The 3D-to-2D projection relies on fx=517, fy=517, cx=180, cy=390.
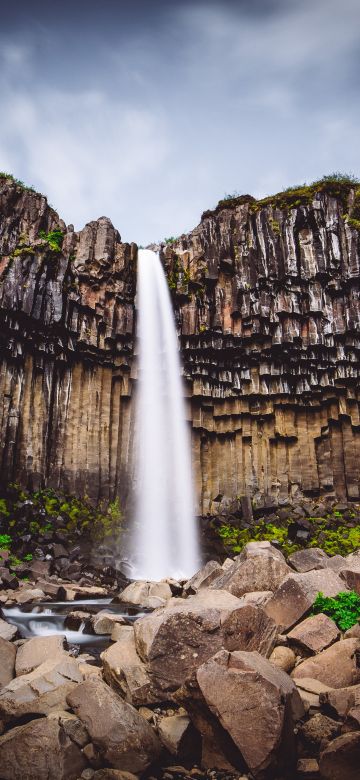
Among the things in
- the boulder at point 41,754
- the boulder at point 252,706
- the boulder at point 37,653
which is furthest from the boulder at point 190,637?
the boulder at point 41,754

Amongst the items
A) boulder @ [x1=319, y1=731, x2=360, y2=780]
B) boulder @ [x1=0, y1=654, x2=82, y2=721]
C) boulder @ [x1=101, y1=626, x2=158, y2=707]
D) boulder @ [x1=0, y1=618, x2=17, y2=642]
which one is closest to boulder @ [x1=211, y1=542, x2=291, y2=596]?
boulder @ [x1=101, y1=626, x2=158, y2=707]

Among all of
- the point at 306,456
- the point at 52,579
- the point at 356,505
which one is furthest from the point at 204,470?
the point at 52,579

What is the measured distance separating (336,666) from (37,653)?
3809mm

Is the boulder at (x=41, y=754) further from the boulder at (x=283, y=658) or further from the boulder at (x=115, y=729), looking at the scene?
the boulder at (x=283, y=658)

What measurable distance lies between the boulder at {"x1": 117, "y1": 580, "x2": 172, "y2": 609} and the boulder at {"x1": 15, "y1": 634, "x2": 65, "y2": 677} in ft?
15.3

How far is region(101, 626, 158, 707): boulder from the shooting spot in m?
5.74

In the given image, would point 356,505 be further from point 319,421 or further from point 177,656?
point 177,656

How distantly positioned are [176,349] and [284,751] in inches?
780

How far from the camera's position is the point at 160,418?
2364cm

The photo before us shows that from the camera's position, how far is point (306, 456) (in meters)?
23.6

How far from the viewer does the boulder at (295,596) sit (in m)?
7.25

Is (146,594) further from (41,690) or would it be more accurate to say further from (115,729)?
(115,729)

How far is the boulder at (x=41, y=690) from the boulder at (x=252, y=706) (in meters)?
1.60

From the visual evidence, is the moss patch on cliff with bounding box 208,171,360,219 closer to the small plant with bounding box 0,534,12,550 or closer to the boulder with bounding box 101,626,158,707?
the small plant with bounding box 0,534,12,550
